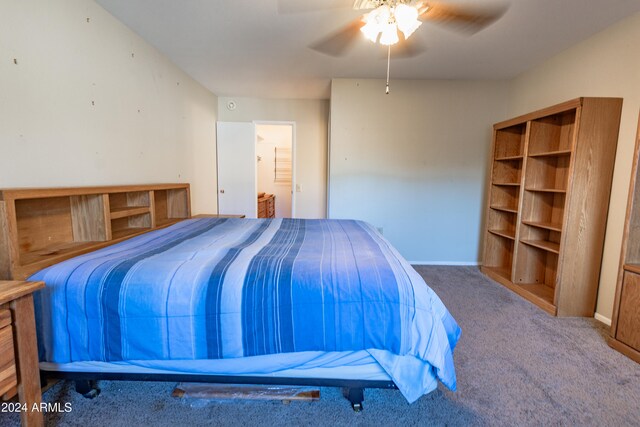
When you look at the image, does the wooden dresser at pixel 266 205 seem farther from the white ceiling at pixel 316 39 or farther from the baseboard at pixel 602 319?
the baseboard at pixel 602 319

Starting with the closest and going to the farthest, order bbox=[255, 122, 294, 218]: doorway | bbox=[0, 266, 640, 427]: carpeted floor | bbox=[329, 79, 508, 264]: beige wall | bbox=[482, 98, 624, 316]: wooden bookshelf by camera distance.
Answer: bbox=[0, 266, 640, 427]: carpeted floor → bbox=[482, 98, 624, 316]: wooden bookshelf → bbox=[329, 79, 508, 264]: beige wall → bbox=[255, 122, 294, 218]: doorway

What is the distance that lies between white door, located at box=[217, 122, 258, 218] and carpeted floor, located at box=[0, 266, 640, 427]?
318cm

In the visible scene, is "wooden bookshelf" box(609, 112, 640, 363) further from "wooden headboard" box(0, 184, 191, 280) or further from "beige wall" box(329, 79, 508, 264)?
"wooden headboard" box(0, 184, 191, 280)

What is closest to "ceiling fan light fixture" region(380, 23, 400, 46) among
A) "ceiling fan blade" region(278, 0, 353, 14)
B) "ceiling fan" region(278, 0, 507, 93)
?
"ceiling fan" region(278, 0, 507, 93)

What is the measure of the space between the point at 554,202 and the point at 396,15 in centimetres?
243

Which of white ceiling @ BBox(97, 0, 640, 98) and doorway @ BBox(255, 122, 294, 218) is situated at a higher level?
white ceiling @ BBox(97, 0, 640, 98)

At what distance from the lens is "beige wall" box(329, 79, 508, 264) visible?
11.5 ft

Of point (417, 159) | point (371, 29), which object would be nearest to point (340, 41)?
point (371, 29)

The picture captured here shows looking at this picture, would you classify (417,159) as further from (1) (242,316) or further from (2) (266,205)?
(2) (266,205)

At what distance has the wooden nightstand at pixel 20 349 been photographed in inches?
40.3

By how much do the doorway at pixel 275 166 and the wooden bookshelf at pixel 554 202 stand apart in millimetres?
4109

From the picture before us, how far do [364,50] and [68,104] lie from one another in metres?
2.35

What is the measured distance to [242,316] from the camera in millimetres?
1210

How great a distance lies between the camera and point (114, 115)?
2166 millimetres
